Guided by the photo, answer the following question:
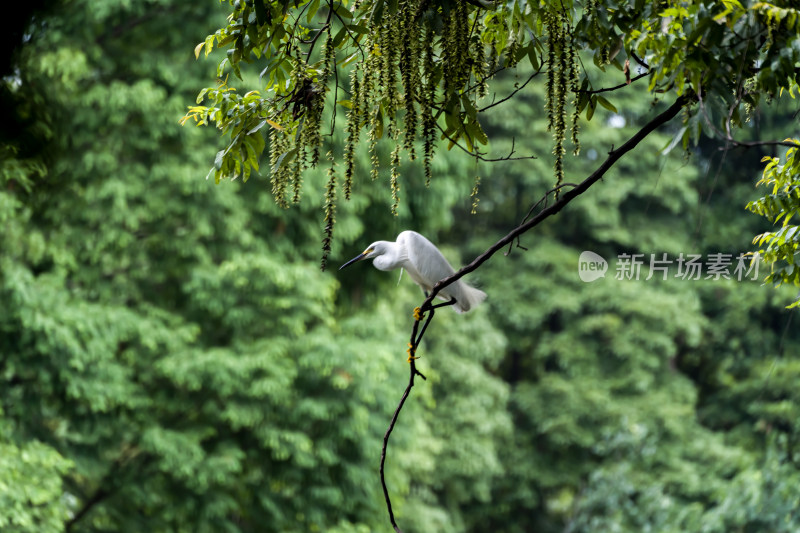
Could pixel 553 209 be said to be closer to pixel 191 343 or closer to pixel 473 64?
pixel 473 64

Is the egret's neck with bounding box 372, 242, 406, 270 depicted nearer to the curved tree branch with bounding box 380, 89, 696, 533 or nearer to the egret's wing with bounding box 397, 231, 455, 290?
the egret's wing with bounding box 397, 231, 455, 290

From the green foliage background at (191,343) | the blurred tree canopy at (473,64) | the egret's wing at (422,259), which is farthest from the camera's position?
→ the green foliage background at (191,343)

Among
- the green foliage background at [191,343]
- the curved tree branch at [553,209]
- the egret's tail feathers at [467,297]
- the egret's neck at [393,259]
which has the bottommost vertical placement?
the curved tree branch at [553,209]

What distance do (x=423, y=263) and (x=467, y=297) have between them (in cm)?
14

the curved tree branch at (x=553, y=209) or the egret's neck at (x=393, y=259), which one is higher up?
the egret's neck at (x=393, y=259)

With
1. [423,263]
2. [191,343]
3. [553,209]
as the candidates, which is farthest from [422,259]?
[191,343]

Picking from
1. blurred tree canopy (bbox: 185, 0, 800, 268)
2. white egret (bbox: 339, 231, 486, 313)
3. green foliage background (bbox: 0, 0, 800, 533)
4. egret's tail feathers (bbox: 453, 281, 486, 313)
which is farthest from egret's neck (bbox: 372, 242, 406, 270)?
green foliage background (bbox: 0, 0, 800, 533)

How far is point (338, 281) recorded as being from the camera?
605cm

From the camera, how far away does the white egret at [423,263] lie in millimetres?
1949

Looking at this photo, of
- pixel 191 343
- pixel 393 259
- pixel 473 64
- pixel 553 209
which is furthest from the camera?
pixel 191 343

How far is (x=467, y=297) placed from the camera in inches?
→ 79.9

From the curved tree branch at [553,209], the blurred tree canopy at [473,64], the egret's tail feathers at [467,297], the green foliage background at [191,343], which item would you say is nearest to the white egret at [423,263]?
the egret's tail feathers at [467,297]

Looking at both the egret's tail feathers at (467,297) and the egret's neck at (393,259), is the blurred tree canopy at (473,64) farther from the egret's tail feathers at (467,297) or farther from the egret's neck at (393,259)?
the egret's tail feathers at (467,297)

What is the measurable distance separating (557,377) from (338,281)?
342 centimetres
